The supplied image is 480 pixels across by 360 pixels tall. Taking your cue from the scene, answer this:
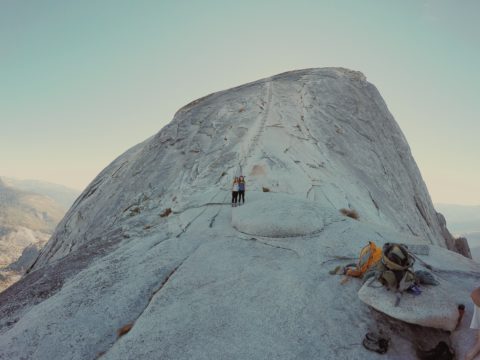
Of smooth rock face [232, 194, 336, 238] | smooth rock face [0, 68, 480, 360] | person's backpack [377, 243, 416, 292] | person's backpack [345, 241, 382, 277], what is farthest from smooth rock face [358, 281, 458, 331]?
smooth rock face [232, 194, 336, 238]

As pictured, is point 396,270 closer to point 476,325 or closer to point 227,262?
point 476,325

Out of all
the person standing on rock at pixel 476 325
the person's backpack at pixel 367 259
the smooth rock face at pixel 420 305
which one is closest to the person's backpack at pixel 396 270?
the smooth rock face at pixel 420 305

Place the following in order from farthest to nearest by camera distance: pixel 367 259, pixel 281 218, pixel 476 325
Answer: pixel 281 218
pixel 367 259
pixel 476 325

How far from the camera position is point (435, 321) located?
5.40m

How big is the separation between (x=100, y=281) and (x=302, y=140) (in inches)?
549

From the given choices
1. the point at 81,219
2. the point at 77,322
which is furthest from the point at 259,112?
the point at 77,322

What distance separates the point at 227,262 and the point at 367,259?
315 centimetres

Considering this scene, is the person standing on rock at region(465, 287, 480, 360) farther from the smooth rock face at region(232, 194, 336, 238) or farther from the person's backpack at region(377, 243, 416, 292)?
the smooth rock face at region(232, 194, 336, 238)

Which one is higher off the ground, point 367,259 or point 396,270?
point 396,270

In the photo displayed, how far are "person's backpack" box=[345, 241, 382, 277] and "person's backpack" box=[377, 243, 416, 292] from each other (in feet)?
1.88

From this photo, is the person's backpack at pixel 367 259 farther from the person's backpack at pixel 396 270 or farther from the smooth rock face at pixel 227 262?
the person's backpack at pixel 396 270

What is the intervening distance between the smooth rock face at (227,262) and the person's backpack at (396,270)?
28.1 inches

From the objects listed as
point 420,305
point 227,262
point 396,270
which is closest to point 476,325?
point 420,305

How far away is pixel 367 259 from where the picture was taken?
6836 millimetres
